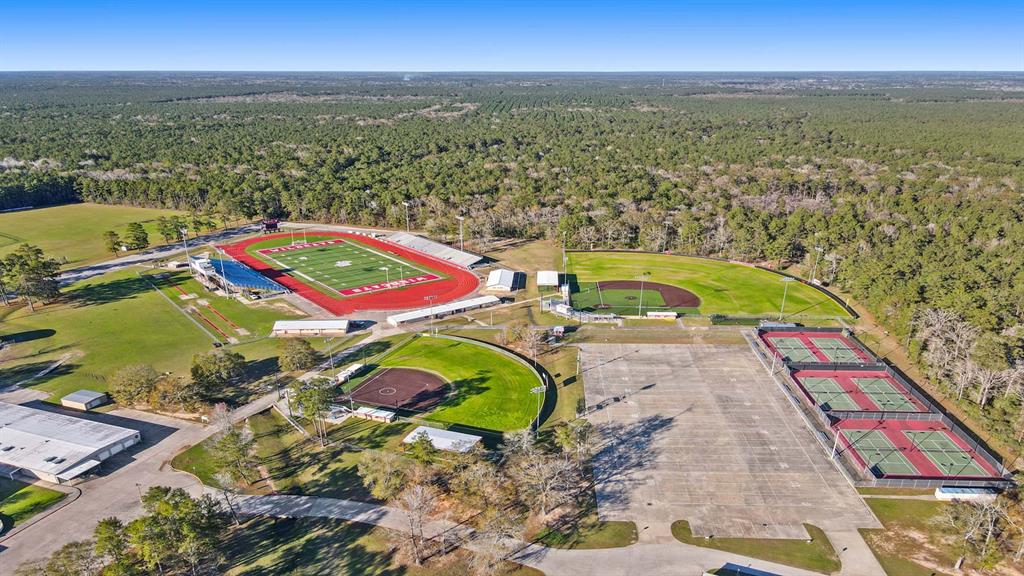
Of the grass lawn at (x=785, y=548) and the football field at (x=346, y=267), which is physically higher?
the football field at (x=346, y=267)

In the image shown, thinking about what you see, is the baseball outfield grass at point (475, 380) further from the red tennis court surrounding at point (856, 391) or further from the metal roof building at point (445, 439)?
the red tennis court surrounding at point (856, 391)

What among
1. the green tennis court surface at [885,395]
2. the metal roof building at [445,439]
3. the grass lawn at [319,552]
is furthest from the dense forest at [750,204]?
the grass lawn at [319,552]

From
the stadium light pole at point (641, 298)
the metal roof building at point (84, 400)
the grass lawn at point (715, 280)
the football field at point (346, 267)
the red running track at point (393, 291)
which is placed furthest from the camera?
the football field at point (346, 267)

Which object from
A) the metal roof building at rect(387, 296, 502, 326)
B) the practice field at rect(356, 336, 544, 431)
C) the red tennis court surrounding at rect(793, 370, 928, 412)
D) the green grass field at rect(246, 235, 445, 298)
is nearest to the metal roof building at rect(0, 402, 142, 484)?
the practice field at rect(356, 336, 544, 431)

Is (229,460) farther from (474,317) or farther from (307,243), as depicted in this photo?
(307,243)

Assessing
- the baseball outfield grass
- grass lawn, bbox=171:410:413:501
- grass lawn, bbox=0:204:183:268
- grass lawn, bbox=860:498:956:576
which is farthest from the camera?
grass lawn, bbox=0:204:183:268

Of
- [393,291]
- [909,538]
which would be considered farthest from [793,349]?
[393,291]

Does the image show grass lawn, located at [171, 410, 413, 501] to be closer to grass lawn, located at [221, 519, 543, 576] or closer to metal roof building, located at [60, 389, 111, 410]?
grass lawn, located at [221, 519, 543, 576]
